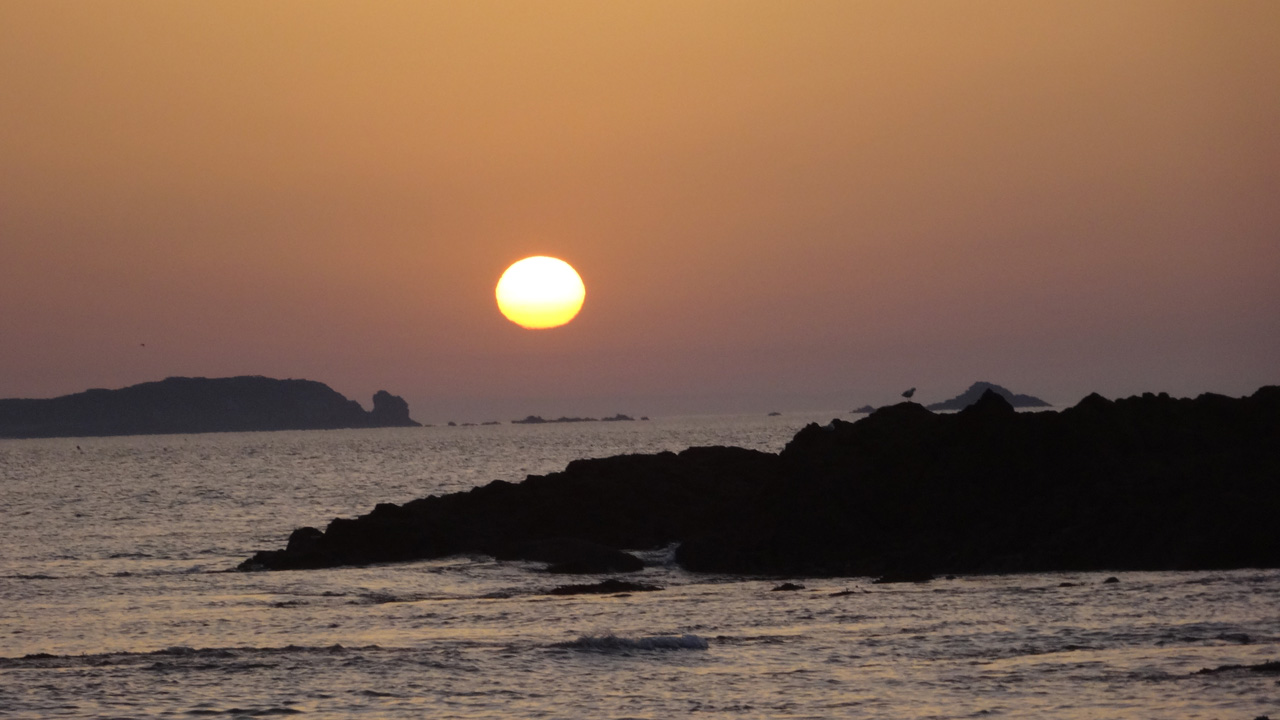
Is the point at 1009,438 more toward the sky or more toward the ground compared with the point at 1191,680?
more toward the sky

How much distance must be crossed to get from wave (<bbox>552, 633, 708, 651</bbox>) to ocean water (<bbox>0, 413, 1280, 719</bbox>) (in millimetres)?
72

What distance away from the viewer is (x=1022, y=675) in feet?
61.8

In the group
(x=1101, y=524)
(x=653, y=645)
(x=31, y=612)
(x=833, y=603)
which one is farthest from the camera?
(x=1101, y=524)

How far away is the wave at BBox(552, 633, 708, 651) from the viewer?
74.6 feet

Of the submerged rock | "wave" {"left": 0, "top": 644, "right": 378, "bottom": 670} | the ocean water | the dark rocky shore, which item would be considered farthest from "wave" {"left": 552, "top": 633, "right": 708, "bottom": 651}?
the dark rocky shore

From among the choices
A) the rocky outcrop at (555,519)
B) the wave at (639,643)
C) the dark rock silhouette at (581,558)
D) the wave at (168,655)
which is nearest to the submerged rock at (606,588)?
the dark rock silhouette at (581,558)

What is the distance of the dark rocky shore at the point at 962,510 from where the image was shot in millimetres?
32875

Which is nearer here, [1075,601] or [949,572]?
[1075,601]

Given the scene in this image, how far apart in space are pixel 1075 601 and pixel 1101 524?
8262 millimetres

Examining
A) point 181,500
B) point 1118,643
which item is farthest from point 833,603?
point 181,500

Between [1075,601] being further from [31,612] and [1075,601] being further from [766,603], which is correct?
[31,612]

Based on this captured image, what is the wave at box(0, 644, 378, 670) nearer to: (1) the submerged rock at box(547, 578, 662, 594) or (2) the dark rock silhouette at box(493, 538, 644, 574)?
(1) the submerged rock at box(547, 578, 662, 594)

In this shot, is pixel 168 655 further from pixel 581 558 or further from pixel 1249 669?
pixel 1249 669

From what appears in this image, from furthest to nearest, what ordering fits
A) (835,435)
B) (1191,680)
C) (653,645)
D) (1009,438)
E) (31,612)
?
1. (835,435)
2. (1009,438)
3. (31,612)
4. (653,645)
5. (1191,680)
